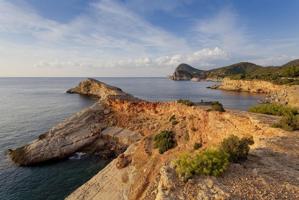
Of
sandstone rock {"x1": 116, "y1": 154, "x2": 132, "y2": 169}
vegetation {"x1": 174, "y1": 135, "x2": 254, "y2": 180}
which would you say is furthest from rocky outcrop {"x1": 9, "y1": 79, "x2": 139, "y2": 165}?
vegetation {"x1": 174, "y1": 135, "x2": 254, "y2": 180}

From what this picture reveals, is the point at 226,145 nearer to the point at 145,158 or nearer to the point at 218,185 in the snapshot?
the point at 218,185

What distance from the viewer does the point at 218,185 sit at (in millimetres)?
8789

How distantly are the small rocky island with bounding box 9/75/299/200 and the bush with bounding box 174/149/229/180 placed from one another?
97mm

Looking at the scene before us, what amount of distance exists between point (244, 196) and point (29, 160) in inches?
1150

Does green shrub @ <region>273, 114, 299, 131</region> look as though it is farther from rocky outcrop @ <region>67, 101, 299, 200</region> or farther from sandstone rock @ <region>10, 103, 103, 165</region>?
sandstone rock @ <region>10, 103, 103, 165</region>

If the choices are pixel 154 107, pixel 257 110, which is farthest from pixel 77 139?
pixel 257 110

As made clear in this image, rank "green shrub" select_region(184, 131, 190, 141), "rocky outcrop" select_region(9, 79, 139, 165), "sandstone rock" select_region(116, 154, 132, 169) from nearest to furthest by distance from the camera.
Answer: "sandstone rock" select_region(116, 154, 132, 169)
"green shrub" select_region(184, 131, 190, 141)
"rocky outcrop" select_region(9, 79, 139, 165)

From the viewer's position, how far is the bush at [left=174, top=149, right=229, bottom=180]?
9406 millimetres

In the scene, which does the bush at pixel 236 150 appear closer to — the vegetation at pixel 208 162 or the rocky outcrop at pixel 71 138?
the vegetation at pixel 208 162

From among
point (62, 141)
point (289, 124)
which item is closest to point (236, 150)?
point (289, 124)

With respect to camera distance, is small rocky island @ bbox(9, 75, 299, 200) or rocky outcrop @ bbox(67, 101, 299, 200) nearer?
rocky outcrop @ bbox(67, 101, 299, 200)

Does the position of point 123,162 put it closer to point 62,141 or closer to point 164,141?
point 164,141

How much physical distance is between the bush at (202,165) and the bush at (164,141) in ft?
48.1

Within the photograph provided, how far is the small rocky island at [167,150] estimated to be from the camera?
352 inches
